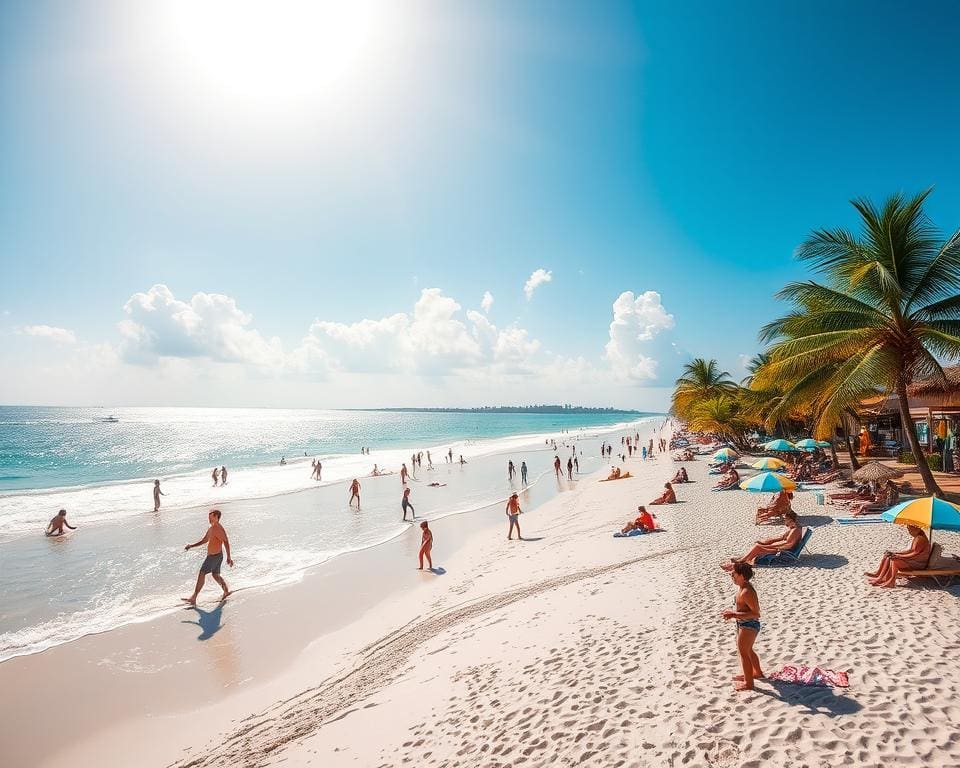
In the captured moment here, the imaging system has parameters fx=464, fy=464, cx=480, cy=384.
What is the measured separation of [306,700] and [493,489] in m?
21.4

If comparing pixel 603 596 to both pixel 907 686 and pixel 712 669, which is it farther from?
pixel 907 686

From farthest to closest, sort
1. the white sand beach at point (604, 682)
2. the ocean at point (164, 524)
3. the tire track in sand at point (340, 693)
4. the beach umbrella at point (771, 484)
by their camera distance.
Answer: the beach umbrella at point (771, 484) < the ocean at point (164, 524) < the tire track in sand at point (340, 693) < the white sand beach at point (604, 682)

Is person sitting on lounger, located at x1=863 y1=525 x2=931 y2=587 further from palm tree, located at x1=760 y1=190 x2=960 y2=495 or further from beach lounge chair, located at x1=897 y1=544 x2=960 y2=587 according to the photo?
palm tree, located at x1=760 y1=190 x2=960 y2=495

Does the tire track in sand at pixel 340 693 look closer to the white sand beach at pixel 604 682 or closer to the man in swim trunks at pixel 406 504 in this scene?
the white sand beach at pixel 604 682

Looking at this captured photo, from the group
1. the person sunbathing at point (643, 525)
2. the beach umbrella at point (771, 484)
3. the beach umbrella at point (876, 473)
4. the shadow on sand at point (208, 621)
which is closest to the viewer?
the shadow on sand at point (208, 621)

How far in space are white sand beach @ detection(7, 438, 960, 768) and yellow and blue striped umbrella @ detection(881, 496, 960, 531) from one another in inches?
41.0

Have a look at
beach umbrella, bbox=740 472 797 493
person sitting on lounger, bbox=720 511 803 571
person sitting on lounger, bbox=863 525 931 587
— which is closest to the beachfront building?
beach umbrella, bbox=740 472 797 493

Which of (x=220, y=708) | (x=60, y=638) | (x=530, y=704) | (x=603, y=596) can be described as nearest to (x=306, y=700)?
(x=220, y=708)

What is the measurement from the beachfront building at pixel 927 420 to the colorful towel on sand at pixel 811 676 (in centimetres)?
914

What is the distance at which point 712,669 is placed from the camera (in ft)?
17.7

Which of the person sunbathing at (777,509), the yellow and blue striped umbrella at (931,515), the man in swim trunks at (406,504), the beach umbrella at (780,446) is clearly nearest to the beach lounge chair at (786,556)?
the yellow and blue striped umbrella at (931,515)

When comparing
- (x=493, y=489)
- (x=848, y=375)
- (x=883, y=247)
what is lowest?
(x=493, y=489)

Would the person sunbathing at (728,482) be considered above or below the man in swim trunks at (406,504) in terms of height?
above

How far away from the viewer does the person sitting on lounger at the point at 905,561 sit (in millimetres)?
7176
